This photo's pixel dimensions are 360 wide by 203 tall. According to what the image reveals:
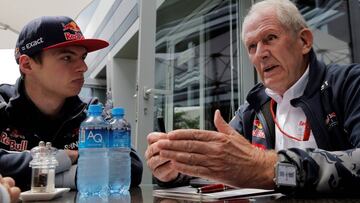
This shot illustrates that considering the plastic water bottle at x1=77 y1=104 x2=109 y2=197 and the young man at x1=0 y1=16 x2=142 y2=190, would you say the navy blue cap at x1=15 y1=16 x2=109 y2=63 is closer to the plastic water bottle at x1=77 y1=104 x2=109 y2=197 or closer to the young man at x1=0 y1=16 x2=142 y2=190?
the young man at x1=0 y1=16 x2=142 y2=190

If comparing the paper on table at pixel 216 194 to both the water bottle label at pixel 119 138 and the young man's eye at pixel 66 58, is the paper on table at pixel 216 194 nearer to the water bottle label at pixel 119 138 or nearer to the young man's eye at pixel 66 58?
the water bottle label at pixel 119 138

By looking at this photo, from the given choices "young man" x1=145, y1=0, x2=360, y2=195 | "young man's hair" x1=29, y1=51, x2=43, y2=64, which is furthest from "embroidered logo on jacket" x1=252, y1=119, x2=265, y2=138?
"young man's hair" x1=29, y1=51, x2=43, y2=64

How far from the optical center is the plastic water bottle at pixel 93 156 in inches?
38.1

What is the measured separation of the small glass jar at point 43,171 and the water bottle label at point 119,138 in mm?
176

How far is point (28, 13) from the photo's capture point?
3.37m

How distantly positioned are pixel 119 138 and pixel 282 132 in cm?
60

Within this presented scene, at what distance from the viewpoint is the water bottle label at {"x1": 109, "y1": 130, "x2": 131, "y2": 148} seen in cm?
103

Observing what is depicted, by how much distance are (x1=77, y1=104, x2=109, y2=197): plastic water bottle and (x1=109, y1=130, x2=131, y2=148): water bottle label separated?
0.09ft

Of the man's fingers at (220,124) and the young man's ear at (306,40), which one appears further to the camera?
the young man's ear at (306,40)

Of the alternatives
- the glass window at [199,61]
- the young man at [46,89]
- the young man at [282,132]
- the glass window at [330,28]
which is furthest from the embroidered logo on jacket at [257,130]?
the glass window at [199,61]

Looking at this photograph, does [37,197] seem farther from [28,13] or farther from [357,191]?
[28,13]

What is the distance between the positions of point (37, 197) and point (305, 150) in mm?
665

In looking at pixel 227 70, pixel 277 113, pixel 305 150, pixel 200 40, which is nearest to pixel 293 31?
pixel 277 113

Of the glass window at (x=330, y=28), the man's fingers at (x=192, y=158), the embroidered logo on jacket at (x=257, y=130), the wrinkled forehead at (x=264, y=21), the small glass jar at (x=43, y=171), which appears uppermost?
the glass window at (x=330, y=28)
